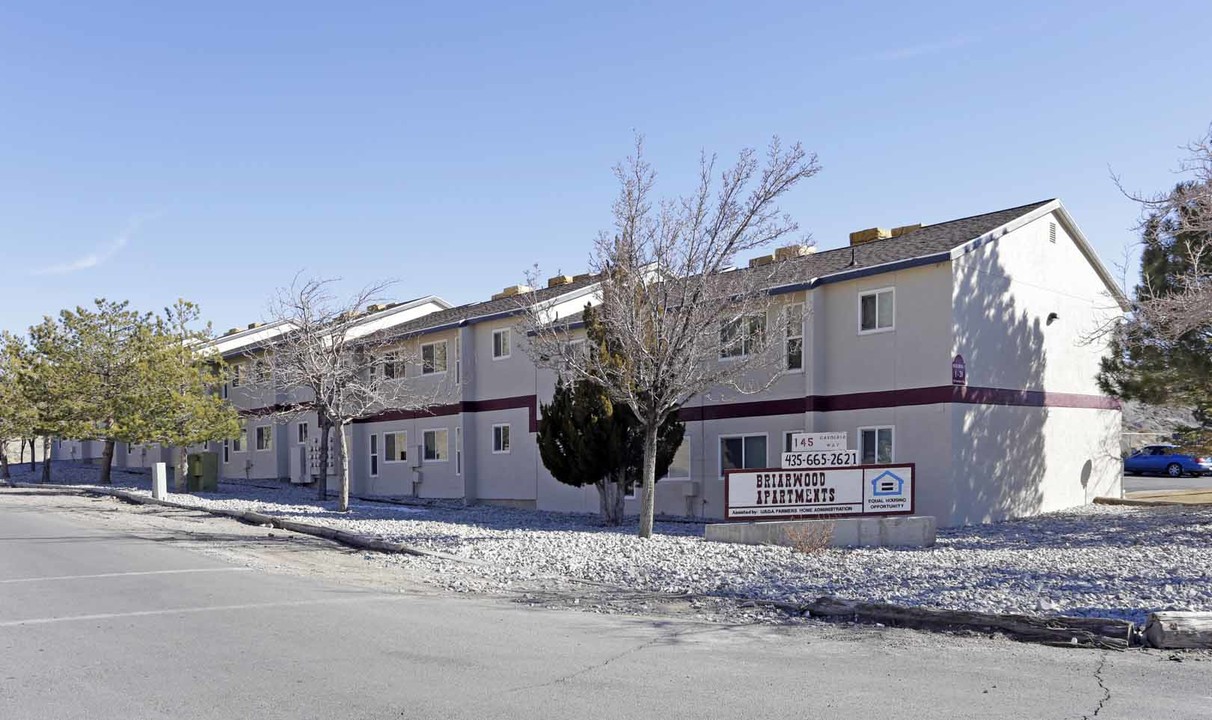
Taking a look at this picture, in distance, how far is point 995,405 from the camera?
75.9ft

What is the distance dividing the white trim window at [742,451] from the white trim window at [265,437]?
2448 centimetres

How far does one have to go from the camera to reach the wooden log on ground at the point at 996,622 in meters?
9.56

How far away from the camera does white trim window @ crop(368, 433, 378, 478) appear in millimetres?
37906

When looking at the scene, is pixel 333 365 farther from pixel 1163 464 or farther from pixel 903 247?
pixel 1163 464

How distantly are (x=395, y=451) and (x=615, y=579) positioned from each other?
24.1 meters

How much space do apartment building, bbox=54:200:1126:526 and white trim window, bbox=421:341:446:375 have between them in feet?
14.5

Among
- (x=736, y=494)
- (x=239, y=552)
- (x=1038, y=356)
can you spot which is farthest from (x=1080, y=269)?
(x=239, y=552)

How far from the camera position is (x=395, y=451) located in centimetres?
3700

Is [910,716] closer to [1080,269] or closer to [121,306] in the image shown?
[1080,269]

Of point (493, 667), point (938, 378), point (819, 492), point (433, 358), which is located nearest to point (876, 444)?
point (938, 378)

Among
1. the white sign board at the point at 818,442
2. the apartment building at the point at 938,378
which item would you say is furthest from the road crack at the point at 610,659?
the white sign board at the point at 818,442

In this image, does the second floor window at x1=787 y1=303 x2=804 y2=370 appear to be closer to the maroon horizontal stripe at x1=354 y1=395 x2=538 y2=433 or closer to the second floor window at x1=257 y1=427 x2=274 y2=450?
the maroon horizontal stripe at x1=354 y1=395 x2=538 y2=433

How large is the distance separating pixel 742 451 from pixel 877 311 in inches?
192

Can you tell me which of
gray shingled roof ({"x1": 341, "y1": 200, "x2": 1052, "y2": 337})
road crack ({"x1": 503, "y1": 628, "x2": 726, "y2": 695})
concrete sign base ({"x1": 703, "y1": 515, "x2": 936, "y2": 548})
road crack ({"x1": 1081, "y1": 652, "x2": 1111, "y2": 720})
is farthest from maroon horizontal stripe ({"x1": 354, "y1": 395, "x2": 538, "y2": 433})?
road crack ({"x1": 1081, "y1": 652, "x2": 1111, "y2": 720})
